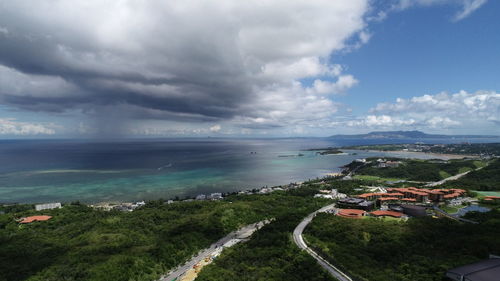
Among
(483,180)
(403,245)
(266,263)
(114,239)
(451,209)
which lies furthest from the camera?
(483,180)

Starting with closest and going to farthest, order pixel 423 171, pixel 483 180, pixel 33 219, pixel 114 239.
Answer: pixel 114 239 → pixel 33 219 → pixel 483 180 → pixel 423 171

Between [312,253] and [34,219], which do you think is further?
[34,219]

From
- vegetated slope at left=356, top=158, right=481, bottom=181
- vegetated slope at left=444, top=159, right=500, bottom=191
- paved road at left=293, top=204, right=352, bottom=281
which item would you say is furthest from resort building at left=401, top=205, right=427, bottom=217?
vegetated slope at left=356, top=158, right=481, bottom=181

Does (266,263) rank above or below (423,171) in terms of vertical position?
above

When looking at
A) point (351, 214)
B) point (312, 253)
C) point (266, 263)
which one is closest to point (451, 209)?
point (351, 214)

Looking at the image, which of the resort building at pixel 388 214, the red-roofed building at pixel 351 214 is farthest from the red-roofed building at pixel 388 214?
the red-roofed building at pixel 351 214

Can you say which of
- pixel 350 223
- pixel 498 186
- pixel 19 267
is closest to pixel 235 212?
pixel 350 223

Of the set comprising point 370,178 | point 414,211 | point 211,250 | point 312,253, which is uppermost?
point 414,211

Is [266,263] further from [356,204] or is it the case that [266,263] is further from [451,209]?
[451,209]
